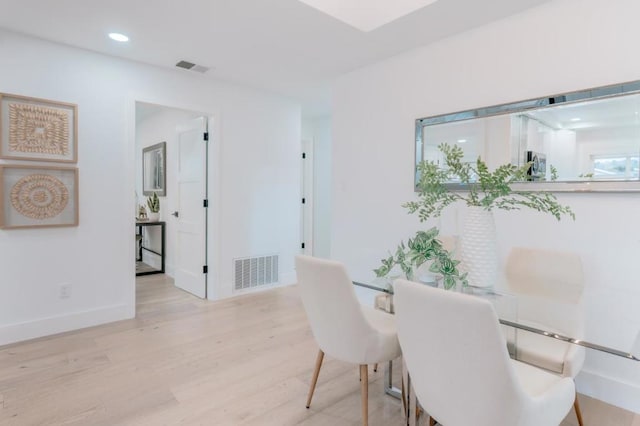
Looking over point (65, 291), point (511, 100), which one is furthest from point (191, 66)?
point (511, 100)

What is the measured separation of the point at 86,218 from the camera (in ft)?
10.2

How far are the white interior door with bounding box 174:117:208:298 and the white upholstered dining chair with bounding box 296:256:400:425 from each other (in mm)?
2537

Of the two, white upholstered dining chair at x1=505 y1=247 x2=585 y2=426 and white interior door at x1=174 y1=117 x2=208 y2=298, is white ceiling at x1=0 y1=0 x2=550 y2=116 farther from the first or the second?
white upholstered dining chair at x1=505 y1=247 x2=585 y2=426

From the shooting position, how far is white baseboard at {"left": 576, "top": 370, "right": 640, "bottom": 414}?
201cm

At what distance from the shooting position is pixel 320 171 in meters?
5.73

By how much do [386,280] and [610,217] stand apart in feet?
4.52

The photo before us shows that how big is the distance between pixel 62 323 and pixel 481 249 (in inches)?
130

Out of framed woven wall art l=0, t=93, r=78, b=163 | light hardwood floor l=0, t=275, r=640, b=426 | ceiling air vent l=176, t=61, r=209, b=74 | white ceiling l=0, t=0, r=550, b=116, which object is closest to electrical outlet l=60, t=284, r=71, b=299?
light hardwood floor l=0, t=275, r=640, b=426

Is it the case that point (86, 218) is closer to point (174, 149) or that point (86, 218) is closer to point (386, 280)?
point (174, 149)

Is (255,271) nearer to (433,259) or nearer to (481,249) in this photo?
(433,259)

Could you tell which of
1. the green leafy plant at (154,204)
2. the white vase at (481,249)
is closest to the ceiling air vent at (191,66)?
the green leafy plant at (154,204)

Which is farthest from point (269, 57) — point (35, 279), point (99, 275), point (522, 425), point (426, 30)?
point (522, 425)

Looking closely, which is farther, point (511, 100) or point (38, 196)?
point (38, 196)

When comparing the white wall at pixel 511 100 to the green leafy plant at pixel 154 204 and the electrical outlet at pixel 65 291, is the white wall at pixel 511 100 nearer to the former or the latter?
the electrical outlet at pixel 65 291
